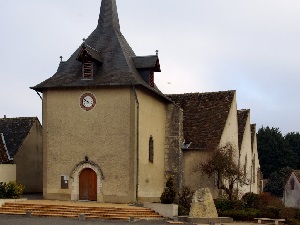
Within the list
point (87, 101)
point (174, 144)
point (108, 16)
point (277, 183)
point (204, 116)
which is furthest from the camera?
point (277, 183)

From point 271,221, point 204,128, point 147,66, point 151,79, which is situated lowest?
point 271,221

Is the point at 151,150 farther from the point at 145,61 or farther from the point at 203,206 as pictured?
the point at 203,206

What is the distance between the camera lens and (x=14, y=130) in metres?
36.7

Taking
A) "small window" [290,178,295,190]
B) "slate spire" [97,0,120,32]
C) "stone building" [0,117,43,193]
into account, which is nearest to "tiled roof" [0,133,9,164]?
"stone building" [0,117,43,193]

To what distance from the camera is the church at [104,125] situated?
2798cm

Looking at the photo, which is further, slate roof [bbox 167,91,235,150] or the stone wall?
slate roof [bbox 167,91,235,150]

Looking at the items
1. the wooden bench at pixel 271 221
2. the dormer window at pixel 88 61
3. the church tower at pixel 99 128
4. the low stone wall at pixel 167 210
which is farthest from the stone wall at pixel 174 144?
the wooden bench at pixel 271 221

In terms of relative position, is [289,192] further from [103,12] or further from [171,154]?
[103,12]

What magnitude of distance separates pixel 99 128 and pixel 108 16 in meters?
7.95

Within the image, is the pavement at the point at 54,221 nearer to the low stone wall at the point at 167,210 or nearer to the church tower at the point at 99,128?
the low stone wall at the point at 167,210

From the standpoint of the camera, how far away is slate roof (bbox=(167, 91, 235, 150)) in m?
32.9

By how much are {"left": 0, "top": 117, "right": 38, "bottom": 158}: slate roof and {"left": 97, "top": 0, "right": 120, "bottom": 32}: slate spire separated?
9.67 meters

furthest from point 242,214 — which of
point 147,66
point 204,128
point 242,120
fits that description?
point 242,120

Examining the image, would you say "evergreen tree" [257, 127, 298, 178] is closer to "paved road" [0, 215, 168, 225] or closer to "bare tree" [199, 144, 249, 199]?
"bare tree" [199, 144, 249, 199]
